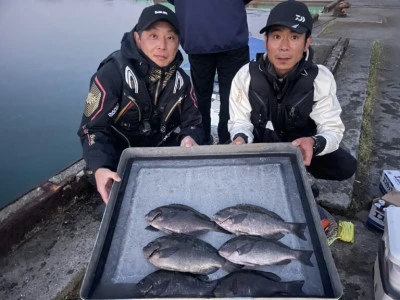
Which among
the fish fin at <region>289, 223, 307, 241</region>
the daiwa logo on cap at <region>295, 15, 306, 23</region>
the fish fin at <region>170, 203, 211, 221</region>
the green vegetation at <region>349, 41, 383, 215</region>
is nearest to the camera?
the fish fin at <region>289, 223, 307, 241</region>

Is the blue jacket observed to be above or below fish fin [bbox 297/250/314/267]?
above

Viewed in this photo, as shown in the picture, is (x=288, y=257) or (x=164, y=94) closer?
(x=288, y=257)

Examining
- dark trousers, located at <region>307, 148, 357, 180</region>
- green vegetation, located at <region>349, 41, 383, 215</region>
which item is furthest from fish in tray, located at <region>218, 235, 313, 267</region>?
green vegetation, located at <region>349, 41, 383, 215</region>

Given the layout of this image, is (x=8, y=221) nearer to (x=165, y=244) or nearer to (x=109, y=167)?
(x=109, y=167)

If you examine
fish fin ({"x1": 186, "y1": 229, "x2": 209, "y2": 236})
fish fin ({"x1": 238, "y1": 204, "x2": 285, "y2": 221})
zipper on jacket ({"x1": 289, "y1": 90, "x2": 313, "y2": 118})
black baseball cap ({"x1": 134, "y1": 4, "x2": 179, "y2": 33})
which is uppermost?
black baseball cap ({"x1": 134, "y1": 4, "x2": 179, "y2": 33})

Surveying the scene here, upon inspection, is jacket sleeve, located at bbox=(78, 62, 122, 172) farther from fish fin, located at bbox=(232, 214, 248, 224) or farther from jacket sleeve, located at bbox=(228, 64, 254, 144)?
fish fin, located at bbox=(232, 214, 248, 224)

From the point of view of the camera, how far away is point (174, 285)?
4.33 ft

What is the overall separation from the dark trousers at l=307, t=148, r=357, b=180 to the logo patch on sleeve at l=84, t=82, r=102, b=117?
1713mm

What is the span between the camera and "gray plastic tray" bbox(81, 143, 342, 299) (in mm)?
1367

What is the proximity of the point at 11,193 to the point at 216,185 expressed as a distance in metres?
5.40

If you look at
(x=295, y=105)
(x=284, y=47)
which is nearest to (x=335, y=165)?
(x=295, y=105)

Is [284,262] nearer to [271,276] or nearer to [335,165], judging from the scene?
[271,276]

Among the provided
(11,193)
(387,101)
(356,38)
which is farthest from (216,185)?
(356,38)

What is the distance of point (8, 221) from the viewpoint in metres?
2.46
